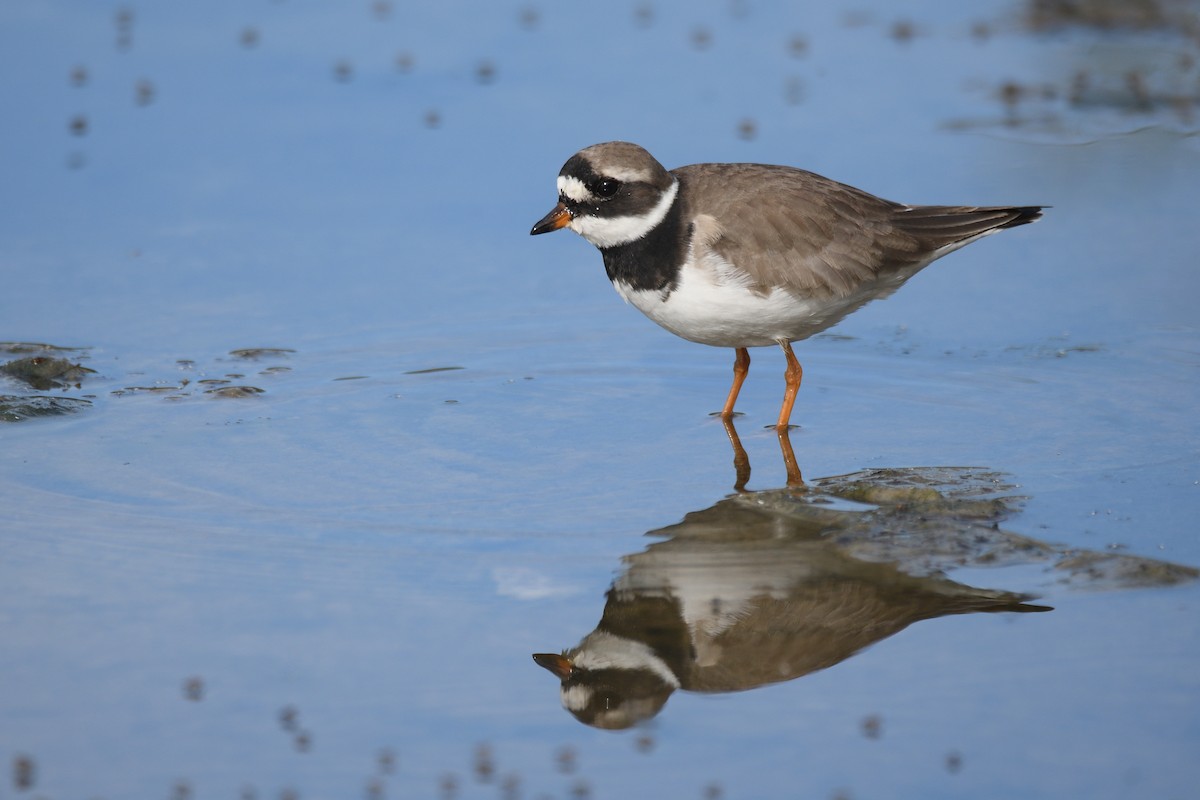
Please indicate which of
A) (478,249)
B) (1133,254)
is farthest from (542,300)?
(1133,254)

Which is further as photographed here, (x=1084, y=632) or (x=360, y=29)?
(x=360, y=29)

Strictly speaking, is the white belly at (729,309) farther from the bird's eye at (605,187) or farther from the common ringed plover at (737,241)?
the bird's eye at (605,187)

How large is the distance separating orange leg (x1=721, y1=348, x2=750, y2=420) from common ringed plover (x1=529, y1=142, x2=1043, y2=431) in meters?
0.05

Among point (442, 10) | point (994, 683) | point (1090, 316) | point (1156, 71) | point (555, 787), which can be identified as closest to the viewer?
point (555, 787)

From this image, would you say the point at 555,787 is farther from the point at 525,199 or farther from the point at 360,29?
the point at 360,29

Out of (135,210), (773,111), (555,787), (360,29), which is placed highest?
(360,29)

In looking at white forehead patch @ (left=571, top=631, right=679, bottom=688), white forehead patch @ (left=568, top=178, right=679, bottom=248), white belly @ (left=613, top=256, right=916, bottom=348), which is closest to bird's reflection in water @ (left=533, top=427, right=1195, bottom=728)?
white forehead patch @ (left=571, top=631, right=679, bottom=688)

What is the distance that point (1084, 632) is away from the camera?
5656mm

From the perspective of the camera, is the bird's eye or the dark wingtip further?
the dark wingtip

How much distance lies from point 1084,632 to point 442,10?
10.7 meters

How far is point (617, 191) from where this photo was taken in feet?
25.5

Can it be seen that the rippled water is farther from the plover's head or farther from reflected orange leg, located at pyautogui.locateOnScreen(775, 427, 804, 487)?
the plover's head

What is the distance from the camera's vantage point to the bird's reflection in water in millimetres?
5535

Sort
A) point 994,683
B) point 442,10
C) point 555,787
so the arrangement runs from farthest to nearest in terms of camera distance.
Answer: point 442,10 → point 994,683 → point 555,787
